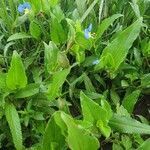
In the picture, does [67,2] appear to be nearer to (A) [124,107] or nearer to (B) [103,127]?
(A) [124,107]

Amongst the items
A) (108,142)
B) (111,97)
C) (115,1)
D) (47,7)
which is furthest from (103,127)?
(115,1)

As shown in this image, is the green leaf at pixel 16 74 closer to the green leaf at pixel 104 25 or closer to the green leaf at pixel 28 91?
the green leaf at pixel 28 91

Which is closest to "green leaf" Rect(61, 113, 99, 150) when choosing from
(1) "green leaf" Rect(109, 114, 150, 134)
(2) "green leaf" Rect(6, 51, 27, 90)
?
(1) "green leaf" Rect(109, 114, 150, 134)

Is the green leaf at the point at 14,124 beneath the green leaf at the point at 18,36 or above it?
beneath

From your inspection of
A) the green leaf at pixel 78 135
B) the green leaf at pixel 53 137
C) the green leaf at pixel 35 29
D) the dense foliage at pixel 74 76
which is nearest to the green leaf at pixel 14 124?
the dense foliage at pixel 74 76

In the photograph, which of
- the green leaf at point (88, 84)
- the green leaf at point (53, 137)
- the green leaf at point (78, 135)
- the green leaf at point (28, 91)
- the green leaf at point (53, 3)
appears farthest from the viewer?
the green leaf at point (53, 3)

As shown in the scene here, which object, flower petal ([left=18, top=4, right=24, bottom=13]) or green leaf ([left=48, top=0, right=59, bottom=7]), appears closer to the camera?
flower petal ([left=18, top=4, right=24, bottom=13])

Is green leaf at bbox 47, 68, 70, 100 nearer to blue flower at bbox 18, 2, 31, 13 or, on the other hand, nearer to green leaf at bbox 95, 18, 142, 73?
green leaf at bbox 95, 18, 142, 73
